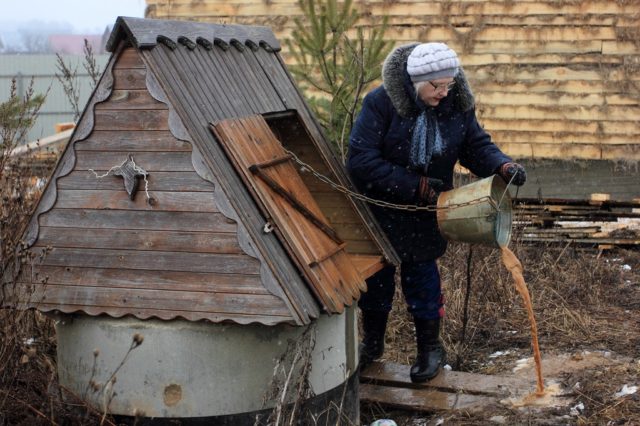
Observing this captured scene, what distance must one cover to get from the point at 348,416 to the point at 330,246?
0.89 meters

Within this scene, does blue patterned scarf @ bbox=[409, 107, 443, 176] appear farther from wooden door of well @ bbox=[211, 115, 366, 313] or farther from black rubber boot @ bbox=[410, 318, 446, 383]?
black rubber boot @ bbox=[410, 318, 446, 383]

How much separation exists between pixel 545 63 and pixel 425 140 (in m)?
6.33

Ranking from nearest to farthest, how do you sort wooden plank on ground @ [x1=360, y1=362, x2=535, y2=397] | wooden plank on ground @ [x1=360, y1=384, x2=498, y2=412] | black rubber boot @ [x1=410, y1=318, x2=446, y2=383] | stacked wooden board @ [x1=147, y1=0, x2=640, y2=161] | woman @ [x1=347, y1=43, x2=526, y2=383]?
1. woman @ [x1=347, y1=43, x2=526, y2=383]
2. wooden plank on ground @ [x1=360, y1=384, x2=498, y2=412]
3. wooden plank on ground @ [x1=360, y1=362, x2=535, y2=397]
4. black rubber boot @ [x1=410, y1=318, x2=446, y2=383]
5. stacked wooden board @ [x1=147, y1=0, x2=640, y2=161]

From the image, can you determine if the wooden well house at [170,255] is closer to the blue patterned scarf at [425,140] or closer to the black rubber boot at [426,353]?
the blue patterned scarf at [425,140]

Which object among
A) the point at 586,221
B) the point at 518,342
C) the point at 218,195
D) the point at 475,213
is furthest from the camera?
the point at 586,221

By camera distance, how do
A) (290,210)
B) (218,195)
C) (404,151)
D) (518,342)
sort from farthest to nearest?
1. (518,342)
2. (404,151)
3. (290,210)
4. (218,195)

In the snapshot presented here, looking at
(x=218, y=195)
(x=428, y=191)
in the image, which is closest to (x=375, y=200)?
(x=428, y=191)

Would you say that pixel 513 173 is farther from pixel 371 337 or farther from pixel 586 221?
pixel 586 221

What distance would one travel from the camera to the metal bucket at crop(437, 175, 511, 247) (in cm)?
495

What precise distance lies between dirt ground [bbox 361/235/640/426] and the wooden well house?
1.34 metres

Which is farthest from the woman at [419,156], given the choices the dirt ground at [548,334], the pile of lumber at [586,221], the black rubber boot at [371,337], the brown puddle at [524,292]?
the pile of lumber at [586,221]

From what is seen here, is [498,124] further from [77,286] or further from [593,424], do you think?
[77,286]

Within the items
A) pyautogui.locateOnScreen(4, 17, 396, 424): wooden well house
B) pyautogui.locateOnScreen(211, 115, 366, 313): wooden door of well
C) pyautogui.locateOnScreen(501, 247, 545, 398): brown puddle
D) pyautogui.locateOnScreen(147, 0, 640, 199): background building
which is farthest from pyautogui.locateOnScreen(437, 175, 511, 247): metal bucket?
pyautogui.locateOnScreen(147, 0, 640, 199): background building

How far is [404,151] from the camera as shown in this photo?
Result: 5305mm
